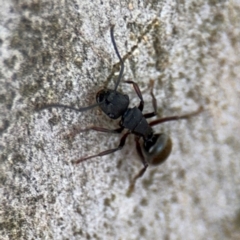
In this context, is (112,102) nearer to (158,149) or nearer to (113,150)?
(113,150)

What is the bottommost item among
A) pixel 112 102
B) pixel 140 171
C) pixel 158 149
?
pixel 140 171

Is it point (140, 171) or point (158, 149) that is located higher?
point (158, 149)

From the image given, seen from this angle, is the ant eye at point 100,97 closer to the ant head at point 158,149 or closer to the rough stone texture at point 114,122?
the rough stone texture at point 114,122

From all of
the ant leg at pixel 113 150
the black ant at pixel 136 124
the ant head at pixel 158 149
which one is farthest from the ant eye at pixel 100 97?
the ant head at pixel 158 149

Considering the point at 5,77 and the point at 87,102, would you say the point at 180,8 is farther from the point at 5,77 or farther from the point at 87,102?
the point at 5,77

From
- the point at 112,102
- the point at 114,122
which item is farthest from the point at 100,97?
the point at 114,122

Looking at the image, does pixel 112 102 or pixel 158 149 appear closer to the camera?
pixel 112 102

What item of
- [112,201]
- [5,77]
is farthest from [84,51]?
[112,201]
